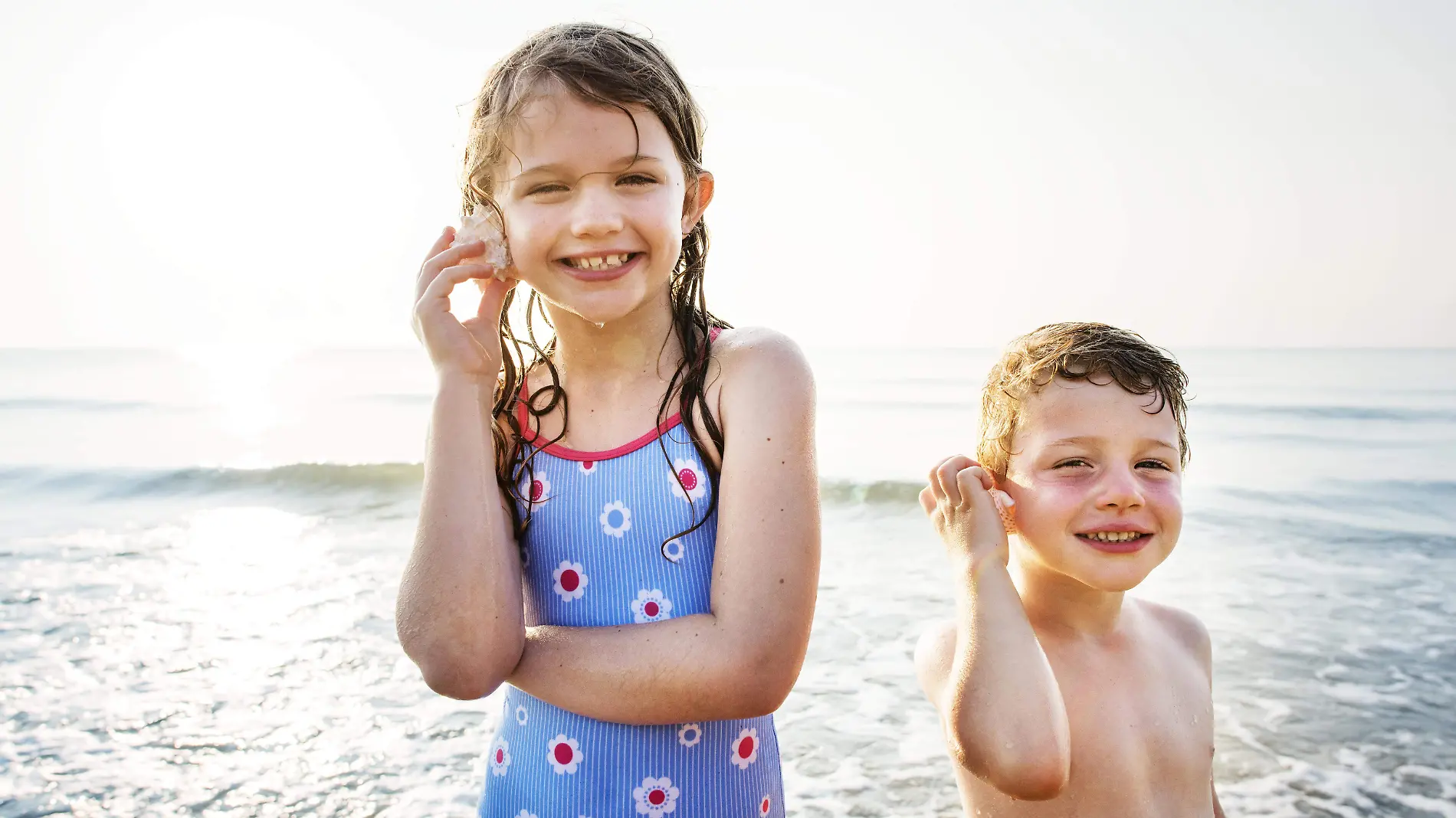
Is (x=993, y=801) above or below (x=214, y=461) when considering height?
above

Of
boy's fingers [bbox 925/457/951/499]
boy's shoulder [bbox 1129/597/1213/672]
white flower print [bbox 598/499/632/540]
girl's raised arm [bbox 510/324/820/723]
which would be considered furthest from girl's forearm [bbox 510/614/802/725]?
boy's shoulder [bbox 1129/597/1213/672]

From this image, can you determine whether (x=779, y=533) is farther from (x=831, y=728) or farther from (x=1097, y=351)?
(x=831, y=728)

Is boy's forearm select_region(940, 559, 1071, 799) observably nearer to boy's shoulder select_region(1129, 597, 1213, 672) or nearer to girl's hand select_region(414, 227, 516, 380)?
boy's shoulder select_region(1129, 597, 1213, 672)

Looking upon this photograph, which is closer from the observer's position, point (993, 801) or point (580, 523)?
point (580, 523)

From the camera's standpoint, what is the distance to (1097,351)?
237 cm

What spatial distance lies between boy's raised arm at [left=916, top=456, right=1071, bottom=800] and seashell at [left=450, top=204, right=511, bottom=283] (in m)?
1.08

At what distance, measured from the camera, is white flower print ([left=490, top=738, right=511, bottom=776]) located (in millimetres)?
2178

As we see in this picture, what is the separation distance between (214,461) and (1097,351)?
14.0 metres

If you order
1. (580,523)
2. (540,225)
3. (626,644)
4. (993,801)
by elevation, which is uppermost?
(540,225)

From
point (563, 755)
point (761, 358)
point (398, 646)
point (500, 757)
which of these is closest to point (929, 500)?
point (761, 358)

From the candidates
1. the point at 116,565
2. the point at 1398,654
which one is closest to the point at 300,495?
the point at 116,565

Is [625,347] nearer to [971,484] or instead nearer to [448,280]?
[448,280]

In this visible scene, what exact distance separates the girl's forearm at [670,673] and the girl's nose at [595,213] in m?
0.76

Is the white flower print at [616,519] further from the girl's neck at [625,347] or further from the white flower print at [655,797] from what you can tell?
the white flower print at [655,797]
